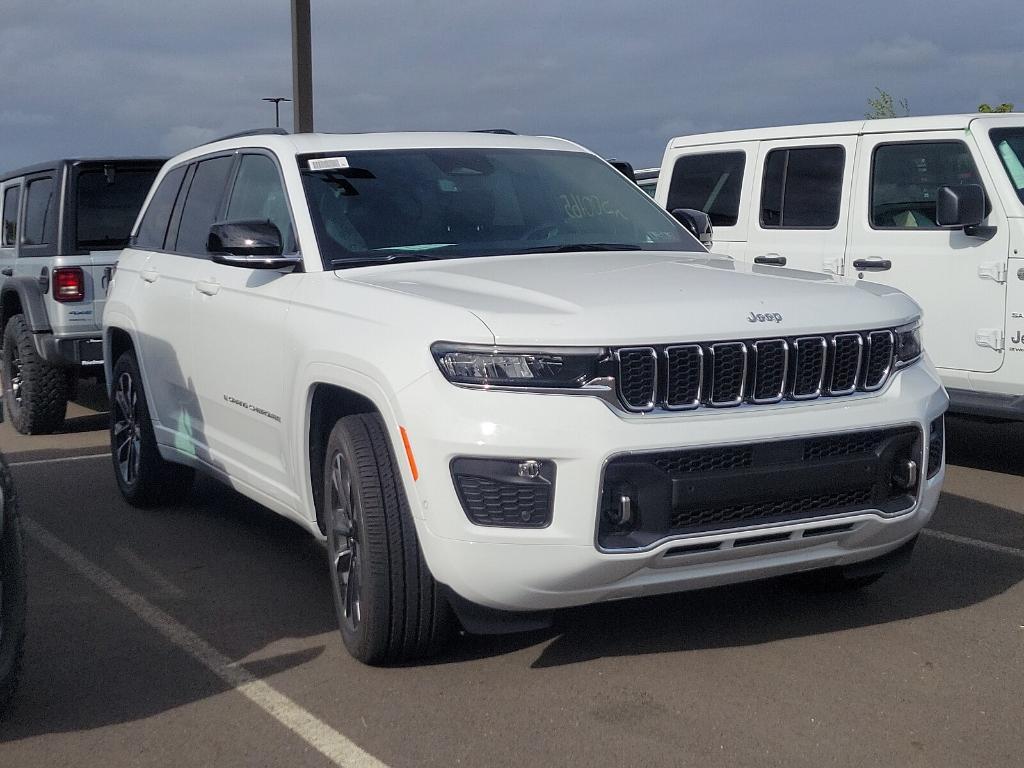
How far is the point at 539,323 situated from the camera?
3.91 meters

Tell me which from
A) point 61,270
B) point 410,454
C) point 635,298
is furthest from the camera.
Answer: point 61,270

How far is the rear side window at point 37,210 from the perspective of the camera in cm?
989

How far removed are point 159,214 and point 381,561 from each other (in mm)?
3459

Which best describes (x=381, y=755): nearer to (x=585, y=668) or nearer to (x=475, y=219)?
(x=585, y=668)

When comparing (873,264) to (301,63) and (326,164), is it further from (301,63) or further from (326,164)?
(301,63)

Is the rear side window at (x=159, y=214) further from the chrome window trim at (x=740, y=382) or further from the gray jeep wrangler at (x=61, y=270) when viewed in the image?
the chrome window trim at (x=740, y=382)

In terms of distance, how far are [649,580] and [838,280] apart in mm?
1424

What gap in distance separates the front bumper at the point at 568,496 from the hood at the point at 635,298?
22 centimetres

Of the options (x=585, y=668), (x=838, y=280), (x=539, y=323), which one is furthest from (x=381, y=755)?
(x=838, y=280)

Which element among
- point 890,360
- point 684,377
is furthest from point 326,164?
point 890,360

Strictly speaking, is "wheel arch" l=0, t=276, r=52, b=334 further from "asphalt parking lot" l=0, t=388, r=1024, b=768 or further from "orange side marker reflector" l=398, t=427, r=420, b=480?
"orange side marker reflector" l=398, t=427, r=420, b=480

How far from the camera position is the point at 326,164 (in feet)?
17.6

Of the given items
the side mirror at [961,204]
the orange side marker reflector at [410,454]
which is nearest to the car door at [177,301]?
the orange side marker reflector at [410,454]

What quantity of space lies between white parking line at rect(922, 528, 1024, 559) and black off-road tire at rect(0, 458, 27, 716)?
389cm
